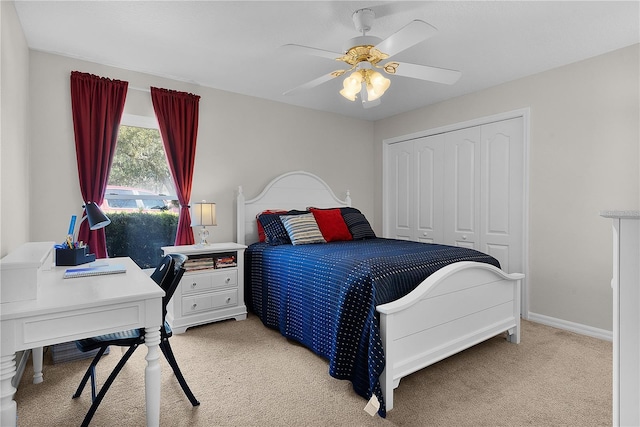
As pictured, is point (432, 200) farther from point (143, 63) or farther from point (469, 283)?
point (143, 63)

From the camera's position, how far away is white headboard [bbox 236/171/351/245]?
3.82m

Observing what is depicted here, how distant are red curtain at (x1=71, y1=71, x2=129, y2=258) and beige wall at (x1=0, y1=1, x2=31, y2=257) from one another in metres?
0.35

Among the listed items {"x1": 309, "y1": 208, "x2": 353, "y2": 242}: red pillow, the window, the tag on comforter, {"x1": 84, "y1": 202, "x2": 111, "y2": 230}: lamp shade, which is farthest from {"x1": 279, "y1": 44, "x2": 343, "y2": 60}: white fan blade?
the tag on comforter

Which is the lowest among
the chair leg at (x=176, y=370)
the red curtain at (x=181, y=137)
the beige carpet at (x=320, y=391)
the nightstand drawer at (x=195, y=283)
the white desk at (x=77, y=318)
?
the beige carpet at (x=320, y=391)

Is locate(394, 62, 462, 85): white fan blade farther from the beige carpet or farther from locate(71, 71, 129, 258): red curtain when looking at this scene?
locate(71, 71, 129, 258): red curtain

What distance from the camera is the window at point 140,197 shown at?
324 centimetres

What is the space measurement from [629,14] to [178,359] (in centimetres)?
393

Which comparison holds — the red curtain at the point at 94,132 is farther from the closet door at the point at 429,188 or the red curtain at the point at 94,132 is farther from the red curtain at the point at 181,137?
the closet door at the point at 429,188

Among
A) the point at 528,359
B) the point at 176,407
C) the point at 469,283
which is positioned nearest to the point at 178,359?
the point at 176,407

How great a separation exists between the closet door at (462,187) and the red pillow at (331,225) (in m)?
1.32

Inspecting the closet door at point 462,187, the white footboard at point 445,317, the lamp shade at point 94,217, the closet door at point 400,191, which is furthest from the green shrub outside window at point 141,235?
the closet door at point 462,187

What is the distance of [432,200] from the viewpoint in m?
4.32

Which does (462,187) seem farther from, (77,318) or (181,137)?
(77,318)

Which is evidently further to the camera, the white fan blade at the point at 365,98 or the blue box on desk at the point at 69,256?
the white fan blade at the point at 365,98
